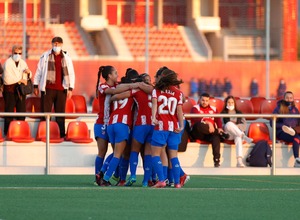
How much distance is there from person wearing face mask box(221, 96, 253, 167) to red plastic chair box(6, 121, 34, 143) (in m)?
3.02

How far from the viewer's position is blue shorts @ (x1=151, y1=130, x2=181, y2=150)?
13.4m

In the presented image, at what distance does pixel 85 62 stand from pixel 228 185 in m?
12.7

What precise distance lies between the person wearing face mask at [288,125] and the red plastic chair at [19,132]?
3833 mm

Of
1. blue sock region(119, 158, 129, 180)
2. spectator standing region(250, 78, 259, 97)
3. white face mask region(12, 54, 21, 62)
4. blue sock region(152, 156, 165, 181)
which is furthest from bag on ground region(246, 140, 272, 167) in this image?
spectator standing region(250, 78, 259, 97)

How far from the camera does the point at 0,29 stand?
27.5 metres

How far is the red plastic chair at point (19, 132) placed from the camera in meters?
18.3

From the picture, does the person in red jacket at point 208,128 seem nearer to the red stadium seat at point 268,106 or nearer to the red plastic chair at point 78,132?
the red plastic chair at point 78,132

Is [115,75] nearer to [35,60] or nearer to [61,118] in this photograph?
[61,118]

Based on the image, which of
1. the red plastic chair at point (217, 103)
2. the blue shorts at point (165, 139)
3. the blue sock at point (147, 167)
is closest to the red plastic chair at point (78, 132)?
the red plastic chair at point (217, 103)

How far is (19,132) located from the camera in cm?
1844

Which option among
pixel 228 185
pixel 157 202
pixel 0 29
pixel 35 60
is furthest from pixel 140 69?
pixel 157 202

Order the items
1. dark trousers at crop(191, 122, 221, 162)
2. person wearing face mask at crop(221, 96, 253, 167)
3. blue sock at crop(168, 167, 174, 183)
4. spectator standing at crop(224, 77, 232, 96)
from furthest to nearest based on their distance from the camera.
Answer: spectator standing at crop(224, 77, 232, 96)
person wearing face mask at crop(221, 96, 253, 167)
dark trousers at crop(191, 122, 221, 162)
blue sock at crop(168, 167, 174, 183)

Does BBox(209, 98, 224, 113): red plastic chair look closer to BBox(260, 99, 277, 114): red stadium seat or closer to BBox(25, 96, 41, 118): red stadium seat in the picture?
BBox(260, 99, 277, 114): red stadium seat

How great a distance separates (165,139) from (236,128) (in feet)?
16.3
